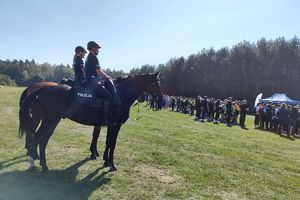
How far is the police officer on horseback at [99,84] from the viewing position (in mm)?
9086

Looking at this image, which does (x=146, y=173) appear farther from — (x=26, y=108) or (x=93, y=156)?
(x=26, y=108)

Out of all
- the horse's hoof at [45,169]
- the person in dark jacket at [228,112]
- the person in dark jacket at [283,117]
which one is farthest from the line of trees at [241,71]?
the horse's hoof at [45,169]

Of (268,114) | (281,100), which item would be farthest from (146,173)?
(281,100)

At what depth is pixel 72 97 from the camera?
8930 millimetres

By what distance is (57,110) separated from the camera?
884 centimetres

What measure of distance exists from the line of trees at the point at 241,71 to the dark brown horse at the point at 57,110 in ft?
170

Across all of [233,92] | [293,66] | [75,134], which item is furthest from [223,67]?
[75,134]

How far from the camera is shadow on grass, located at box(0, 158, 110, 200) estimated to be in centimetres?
690

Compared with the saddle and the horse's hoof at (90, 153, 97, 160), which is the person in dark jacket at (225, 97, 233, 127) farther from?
the saddle

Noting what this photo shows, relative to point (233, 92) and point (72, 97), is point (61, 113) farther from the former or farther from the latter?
point (233, 92)

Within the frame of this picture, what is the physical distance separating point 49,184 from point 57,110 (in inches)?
83.0

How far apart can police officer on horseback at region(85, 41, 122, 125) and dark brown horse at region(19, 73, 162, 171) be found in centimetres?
25

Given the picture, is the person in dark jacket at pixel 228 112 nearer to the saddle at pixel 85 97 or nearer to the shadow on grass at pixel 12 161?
the saddle at pixel 85 97

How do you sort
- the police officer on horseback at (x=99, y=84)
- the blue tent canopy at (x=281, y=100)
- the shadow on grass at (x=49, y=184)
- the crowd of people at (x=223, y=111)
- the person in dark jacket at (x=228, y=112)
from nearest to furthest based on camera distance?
the shadow on grass at (x=49, y=184), the police officer on horseback at (x=99, y=84), the crowd of people at (x=223, y=111), the person in dark jacket at (x=228, y=112), the blue tent canopy at (x=281, y=100)
